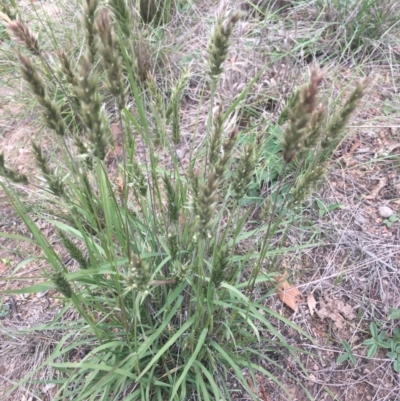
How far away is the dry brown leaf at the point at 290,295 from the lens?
209 cm

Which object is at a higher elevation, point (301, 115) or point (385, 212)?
point (301, 115)

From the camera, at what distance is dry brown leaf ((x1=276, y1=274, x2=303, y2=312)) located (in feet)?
6.85

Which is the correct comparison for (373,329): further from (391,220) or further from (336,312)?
(391,220)

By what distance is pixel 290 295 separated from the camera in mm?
2111

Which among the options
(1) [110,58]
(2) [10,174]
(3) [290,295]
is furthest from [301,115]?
(3) [290,295]

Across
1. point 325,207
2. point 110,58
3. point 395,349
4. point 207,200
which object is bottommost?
point 395,349

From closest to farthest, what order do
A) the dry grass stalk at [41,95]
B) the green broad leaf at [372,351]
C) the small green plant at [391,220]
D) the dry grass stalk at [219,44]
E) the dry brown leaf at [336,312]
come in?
the dry grass stalk at [41,95], the dry grass stalk at [219,44], the green broad leaf at [372,351], the dry brown leaf at [336,312], the small green plant at [391,220]

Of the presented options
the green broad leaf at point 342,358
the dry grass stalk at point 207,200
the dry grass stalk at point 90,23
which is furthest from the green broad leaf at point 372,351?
the dry grass stalk at point 90,23

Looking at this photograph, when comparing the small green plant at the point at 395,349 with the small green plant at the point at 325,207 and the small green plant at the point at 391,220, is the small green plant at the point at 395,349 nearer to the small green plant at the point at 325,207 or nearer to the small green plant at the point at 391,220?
the small green plant at the point at 391,220

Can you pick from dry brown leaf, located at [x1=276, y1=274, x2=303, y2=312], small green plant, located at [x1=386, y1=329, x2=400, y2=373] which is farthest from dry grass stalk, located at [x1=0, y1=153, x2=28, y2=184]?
small green plant, located at [x1=386, y1=329, x2=400, y2=373]

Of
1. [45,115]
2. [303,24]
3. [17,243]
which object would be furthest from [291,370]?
[303,24]

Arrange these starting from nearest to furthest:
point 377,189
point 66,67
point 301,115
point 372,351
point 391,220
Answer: point 301,115
point 66,67
point 372,351
point 391,220
point 377,189

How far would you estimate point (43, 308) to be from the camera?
7.25 feet

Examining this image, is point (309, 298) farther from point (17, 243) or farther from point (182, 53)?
point (182, 53)
